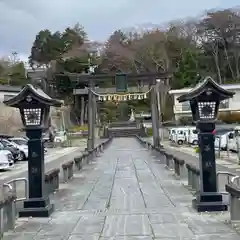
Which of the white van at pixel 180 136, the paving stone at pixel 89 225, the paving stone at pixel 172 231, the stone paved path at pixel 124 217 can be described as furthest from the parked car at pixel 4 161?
the white van at pixel 180 136

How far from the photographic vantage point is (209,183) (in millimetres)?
10625

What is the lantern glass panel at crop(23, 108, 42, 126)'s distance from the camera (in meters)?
11.1

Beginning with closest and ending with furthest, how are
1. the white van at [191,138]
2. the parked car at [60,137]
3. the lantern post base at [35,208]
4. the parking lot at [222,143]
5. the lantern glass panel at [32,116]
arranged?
the lantern post base at [35,208]
the lantern glass panel at [32,116]
the parking lot at [222,143]
the white van at [191,138]
the parked car at [60,137]

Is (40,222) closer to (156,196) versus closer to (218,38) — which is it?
(156,196)

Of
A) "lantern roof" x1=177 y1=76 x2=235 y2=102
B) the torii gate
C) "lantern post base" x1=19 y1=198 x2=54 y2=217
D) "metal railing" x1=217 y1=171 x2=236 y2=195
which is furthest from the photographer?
the torii gate

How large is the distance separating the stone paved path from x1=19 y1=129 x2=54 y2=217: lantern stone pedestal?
32 cm

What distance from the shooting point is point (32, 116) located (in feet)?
36.4

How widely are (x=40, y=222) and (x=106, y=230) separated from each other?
5.60 ft

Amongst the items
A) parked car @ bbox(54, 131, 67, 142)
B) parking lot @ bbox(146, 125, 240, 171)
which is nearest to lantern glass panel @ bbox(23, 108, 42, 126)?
parking lot @ bbox(146, 125, 240, 171)

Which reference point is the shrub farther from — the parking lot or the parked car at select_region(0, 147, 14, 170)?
the parked car at select_region(0, 147, 14, 170)

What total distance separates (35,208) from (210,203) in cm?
369

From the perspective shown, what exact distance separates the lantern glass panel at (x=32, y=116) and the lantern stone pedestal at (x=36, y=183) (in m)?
0.18

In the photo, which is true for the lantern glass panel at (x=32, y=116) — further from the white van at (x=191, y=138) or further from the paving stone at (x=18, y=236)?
the white van at (x=191, y=138)

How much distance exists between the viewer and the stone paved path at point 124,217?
8.38 m
